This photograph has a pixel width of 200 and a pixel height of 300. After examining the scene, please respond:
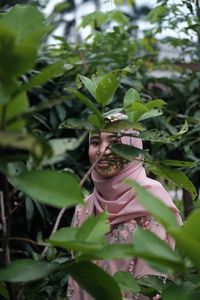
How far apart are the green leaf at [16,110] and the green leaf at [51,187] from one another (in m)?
0.06

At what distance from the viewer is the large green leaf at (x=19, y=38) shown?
61cm

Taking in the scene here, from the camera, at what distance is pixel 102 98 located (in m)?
0.95

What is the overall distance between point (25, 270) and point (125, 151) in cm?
30

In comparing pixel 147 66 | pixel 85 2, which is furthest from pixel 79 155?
pixel 85 2

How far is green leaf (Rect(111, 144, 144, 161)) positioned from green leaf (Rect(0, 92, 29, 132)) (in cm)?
31

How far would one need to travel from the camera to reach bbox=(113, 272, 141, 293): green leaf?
867 mm

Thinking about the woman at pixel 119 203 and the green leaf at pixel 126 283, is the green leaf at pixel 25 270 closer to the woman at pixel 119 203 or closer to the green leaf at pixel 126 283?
the green leaf at pixel 126 283

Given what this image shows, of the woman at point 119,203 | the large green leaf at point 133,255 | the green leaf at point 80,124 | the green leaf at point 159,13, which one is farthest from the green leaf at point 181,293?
the green leaf at point 159,13

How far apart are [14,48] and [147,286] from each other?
0.54 m

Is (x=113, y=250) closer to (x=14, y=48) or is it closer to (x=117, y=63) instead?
(x=14, y=48)

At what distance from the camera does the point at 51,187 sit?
2.17 ft

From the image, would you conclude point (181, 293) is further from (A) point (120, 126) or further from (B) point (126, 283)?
(A) point (120, 126)

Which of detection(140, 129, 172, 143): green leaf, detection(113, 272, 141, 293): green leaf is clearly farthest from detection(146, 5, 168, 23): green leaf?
detection(113, 272, 141, 293): green leaf

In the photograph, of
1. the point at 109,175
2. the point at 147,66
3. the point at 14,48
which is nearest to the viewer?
the point at 14,48
